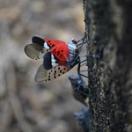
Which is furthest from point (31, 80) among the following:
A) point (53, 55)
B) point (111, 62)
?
point (111, 62)

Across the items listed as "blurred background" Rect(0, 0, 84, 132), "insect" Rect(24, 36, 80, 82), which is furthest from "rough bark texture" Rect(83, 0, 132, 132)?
"blurred background" Rect(0, 0, 84, 132)

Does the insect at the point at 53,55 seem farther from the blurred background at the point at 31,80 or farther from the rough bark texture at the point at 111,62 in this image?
the blurred background at the point at 31,80

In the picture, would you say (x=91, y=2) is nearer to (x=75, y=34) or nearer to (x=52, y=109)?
(x=52, y=109)

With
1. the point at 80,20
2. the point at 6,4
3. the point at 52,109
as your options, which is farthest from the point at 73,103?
the point at 6,4

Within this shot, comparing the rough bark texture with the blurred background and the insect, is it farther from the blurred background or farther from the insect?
the blurred background

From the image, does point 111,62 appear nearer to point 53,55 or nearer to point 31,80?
point 53,55
